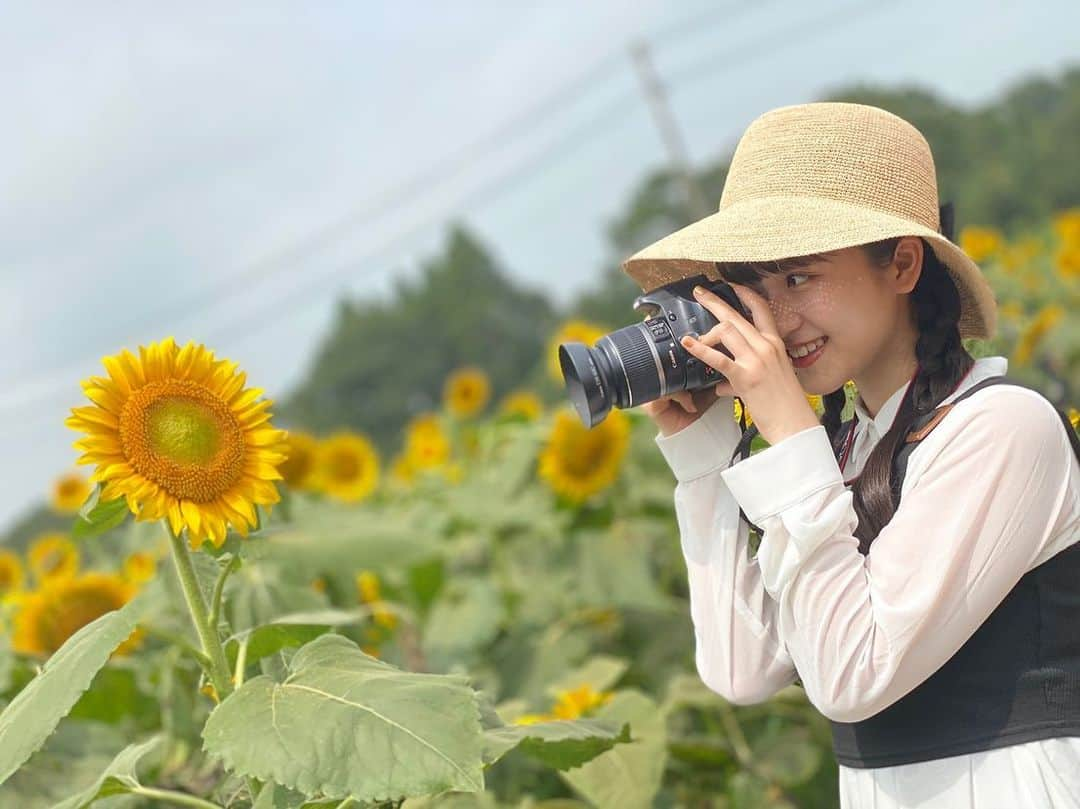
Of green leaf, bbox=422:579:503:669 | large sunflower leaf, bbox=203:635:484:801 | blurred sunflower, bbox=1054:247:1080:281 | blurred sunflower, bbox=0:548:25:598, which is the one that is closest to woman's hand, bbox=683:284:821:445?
large sunflower leaf, bbox=203:635:484:801

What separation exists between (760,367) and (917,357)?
0.24 metres

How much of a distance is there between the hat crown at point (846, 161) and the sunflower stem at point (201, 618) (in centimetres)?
76

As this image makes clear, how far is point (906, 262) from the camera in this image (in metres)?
1.59

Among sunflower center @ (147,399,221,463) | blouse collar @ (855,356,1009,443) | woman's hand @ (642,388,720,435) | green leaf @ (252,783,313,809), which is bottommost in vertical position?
green leaf @ (252,783,313,809)

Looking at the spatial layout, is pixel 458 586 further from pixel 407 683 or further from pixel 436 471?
pixel 407 683

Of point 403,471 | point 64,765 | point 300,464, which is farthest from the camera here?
point 403,471

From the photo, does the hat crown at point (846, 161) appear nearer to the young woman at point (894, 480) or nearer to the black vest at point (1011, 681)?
the young woman at point (894, 480)

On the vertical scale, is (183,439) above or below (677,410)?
above

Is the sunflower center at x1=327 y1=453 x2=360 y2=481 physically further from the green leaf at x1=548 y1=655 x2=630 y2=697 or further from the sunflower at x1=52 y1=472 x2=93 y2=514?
the green leaf at x1=548 y1=655 x2=630 y2=697

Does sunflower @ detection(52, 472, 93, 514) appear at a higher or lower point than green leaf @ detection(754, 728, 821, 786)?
higher

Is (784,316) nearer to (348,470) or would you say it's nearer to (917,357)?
(917,357)

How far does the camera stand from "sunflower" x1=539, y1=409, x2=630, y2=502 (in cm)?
400

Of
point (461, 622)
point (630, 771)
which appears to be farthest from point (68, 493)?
point (630, 771)

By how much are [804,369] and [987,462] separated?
0.23 meters
